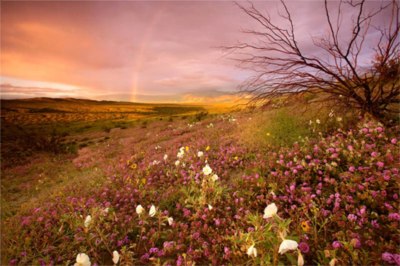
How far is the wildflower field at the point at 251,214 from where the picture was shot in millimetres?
2686

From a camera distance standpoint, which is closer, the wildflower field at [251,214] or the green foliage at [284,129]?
the wildflower field at [251,214]

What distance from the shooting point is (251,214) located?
10.0ft

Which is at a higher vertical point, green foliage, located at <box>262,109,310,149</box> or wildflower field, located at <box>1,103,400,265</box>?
green foliage, located at <box>262,109,310,149</box>

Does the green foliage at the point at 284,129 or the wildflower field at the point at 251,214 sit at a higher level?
the green foliage at the point at 284,129

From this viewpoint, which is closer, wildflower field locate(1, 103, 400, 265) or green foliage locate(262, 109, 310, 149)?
wildflower field locate(1, 103, 400, 265)

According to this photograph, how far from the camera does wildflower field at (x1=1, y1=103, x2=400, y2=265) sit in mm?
2686

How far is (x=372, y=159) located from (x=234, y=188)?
2526mm

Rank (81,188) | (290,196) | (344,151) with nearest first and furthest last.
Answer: (290,196) < (344,151) < (81,188)

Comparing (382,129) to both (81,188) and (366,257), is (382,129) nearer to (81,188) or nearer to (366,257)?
(366,257)

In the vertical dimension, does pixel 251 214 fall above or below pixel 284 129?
below

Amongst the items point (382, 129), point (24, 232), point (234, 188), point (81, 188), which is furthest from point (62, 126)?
point (382, 129)

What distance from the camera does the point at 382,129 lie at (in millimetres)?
4855

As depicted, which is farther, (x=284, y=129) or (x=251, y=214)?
(x=284, y=129)

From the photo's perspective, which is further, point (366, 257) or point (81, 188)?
point (81, 188)
